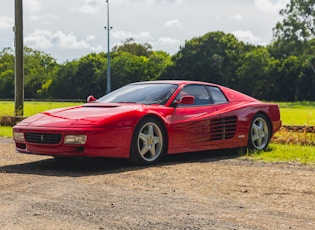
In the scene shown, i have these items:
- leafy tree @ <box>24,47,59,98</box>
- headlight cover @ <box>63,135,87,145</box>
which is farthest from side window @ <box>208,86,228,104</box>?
leafy tree @ <box>24,47,59,98</box>

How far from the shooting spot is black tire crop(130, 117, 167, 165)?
23.6 ft

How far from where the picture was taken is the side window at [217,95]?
8.55 metres

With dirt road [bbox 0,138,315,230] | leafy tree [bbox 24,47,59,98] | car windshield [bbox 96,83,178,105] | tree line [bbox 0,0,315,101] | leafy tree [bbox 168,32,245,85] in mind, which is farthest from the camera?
leafy tree [bbox 24,47,59,98]

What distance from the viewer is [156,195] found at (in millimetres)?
5273

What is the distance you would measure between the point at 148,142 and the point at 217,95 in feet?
5.94

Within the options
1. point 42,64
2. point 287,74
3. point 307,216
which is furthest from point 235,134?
point 42,64

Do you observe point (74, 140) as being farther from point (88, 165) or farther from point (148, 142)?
point (148, 142)

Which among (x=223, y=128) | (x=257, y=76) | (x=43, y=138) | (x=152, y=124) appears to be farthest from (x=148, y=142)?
(x=257, y=76)

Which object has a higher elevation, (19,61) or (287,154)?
(19,61)

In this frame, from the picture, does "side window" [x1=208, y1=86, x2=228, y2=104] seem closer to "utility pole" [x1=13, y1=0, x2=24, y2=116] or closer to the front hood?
the front hood

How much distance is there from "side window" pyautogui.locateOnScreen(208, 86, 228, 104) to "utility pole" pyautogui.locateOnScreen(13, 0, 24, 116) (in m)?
8.27

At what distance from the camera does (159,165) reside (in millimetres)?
7395

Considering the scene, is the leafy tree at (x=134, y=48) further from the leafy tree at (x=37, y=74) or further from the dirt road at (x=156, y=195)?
the dirt road at (x=156, y=195)

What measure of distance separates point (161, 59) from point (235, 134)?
3001 inches
